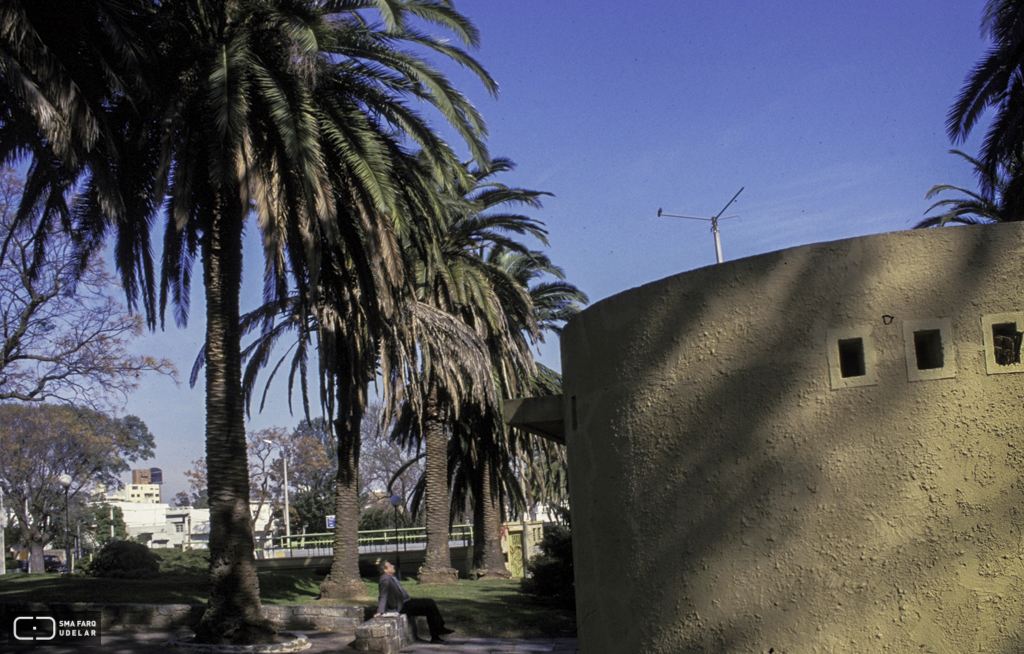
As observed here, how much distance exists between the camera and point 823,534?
486 cm

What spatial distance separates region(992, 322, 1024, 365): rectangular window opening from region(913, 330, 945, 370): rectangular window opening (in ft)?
0.93

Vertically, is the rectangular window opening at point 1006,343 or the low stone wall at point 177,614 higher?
the rectangular window opening at point 1006,343

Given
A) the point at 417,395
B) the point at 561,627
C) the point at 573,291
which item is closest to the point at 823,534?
the point at 561,627

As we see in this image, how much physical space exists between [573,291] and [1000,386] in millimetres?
19980

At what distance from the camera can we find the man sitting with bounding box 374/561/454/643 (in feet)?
39.2

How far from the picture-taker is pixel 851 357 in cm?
505

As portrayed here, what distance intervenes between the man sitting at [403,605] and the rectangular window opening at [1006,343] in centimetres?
879

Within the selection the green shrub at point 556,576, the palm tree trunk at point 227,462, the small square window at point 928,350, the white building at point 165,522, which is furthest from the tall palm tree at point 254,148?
the white building at point 165,522

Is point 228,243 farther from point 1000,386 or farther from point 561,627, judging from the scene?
point 1000,386

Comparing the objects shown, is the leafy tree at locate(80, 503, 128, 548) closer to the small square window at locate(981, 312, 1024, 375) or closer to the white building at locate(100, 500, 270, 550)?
the white building at locate(100, 500, 270, 550)

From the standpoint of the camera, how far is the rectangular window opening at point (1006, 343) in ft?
15.8

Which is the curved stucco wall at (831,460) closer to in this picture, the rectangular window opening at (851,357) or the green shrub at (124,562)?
the rectangular window opening at (851,357)

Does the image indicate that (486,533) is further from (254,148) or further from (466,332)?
(254,148)

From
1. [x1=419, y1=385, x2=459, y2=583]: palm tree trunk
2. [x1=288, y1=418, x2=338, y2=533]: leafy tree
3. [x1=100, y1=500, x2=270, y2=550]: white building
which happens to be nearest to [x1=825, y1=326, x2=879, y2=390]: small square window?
[x1=419, y1=385, x2=459, y2=583]: palm tree trunk
